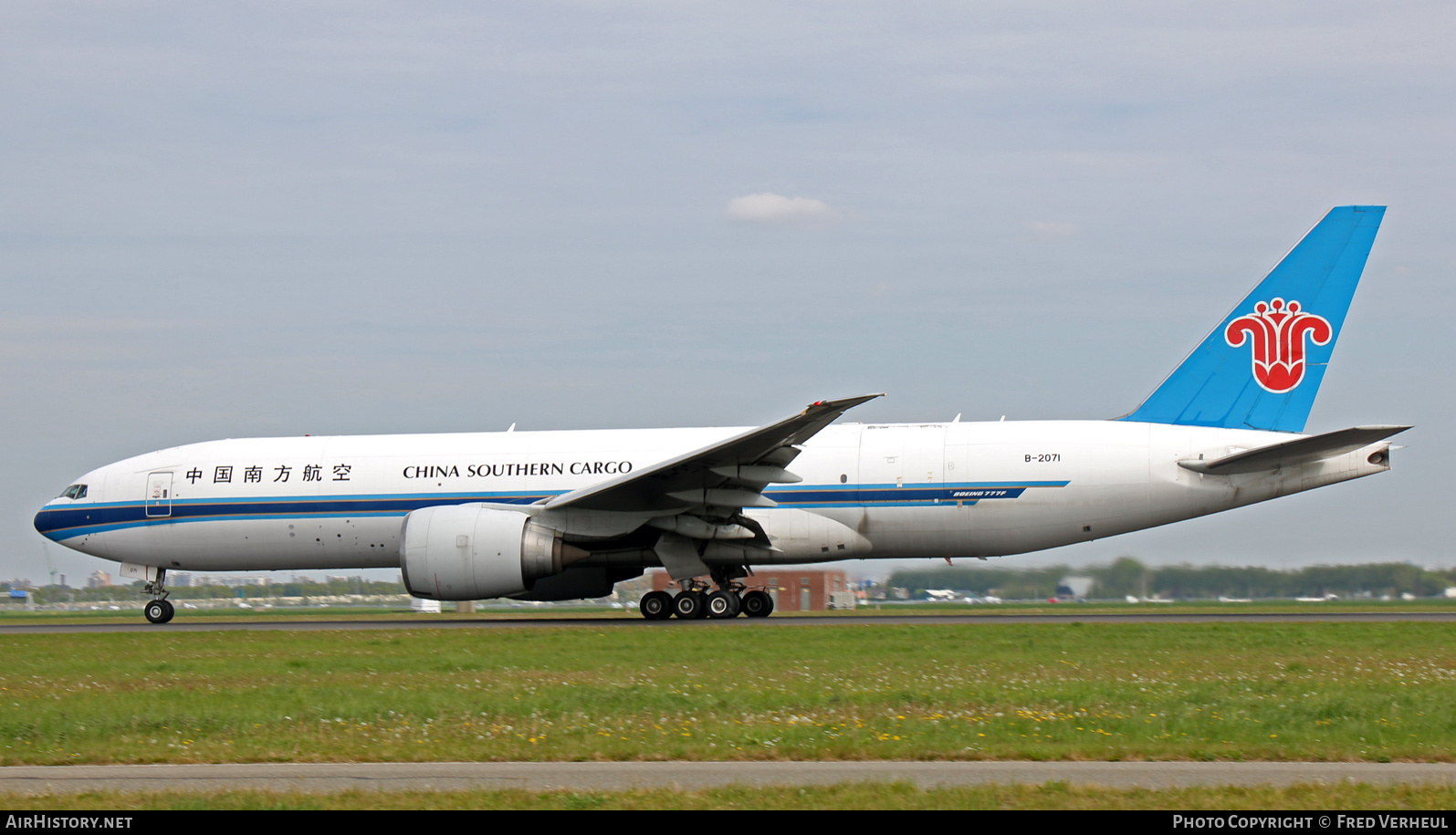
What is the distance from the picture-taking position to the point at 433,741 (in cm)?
903

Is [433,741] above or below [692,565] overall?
below

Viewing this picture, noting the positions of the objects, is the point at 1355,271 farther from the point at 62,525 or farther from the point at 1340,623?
the point at 62,525

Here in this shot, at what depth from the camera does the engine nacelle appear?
21328 millimetres

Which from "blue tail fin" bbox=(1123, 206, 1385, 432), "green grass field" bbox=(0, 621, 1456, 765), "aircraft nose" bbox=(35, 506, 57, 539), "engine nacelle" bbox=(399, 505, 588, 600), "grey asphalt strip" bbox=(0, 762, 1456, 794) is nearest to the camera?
"grey asphalt strip" bbox=(0, 762, 1456, 794)

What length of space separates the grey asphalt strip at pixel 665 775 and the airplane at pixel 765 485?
1256 cm

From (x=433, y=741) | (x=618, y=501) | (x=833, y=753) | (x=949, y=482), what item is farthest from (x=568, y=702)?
(x=949, y=482)

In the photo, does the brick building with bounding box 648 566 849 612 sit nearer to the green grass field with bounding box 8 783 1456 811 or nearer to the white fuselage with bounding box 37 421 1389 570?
the white fuselage with bounding box 37 421 1389 570

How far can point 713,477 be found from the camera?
21.6m

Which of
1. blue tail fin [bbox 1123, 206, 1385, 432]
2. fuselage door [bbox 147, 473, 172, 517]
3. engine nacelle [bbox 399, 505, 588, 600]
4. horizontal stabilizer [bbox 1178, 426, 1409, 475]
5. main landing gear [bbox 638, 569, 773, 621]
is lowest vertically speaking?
main landing gear [bbox 638, 569, 773, 621]

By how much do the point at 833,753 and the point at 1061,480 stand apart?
15.5 m

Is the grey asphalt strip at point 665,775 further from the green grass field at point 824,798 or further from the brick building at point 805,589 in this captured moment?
the brick building at point 805,589

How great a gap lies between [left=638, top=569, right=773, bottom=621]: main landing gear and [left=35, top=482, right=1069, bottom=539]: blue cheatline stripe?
178 cm

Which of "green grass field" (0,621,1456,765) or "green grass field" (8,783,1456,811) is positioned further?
"green grass field" (0,621,1456,765)

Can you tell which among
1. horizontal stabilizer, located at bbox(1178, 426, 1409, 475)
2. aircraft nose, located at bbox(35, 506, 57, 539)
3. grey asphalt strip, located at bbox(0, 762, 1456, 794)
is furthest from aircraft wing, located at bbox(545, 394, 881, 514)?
grey asphalt strip, located at bbox(0, 762, 1456, 794)
